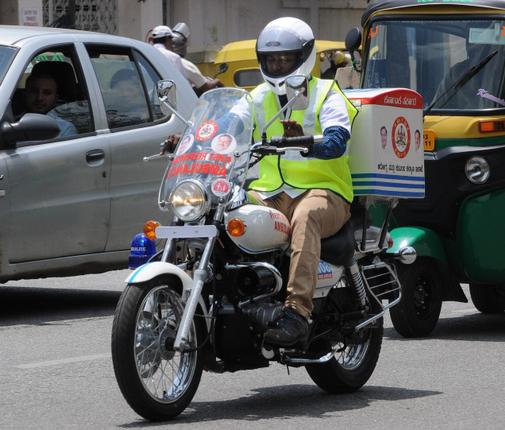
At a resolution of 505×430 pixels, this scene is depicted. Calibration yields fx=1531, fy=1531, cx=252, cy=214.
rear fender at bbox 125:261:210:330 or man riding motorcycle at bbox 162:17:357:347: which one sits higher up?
man riding motorcycle at bbox 162:17:357:347

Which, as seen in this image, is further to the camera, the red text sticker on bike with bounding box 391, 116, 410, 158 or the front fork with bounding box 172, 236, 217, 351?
the red text sticker on bike with bounding box 391, 116, 410, 158

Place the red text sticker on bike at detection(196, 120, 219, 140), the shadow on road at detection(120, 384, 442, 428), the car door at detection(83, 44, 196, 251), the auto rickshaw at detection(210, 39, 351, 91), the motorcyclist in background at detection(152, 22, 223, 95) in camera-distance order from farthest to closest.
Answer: the auto rickshaw at detection(210, 39, 351, 91) → the motorcyclist in background at detection(152, 22, 223, 95) → the car door at detection(83, 44, 196, 251) → the red text sticker on bike at detection(196, 120, 219, 140) → the shadow on road at detection(120, 384, 442, 428)

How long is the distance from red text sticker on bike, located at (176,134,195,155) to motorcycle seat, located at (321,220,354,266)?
776 millimetres

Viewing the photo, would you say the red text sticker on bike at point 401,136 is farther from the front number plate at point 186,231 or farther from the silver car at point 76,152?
the silver car at point 76,152

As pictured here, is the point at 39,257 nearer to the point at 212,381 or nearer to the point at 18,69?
the point at 18,69

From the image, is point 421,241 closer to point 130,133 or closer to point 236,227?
point 130,133

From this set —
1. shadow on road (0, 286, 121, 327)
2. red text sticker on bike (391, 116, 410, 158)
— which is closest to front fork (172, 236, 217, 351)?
red text sticker on bike (391, 116, 410, 158)

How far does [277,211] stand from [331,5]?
83.3 ft

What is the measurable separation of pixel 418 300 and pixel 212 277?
305cm

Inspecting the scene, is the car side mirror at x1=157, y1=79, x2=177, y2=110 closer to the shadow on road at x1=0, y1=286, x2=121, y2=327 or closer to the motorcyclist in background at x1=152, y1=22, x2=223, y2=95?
the shadow on road at x1=0, y1=286, x2=121, y2=327

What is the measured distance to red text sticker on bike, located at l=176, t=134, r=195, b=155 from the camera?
689 centimetres

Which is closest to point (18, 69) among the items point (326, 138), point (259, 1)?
point (326, 138)

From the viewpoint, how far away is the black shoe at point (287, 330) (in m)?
6.71

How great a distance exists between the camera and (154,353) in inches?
Answer: 256
